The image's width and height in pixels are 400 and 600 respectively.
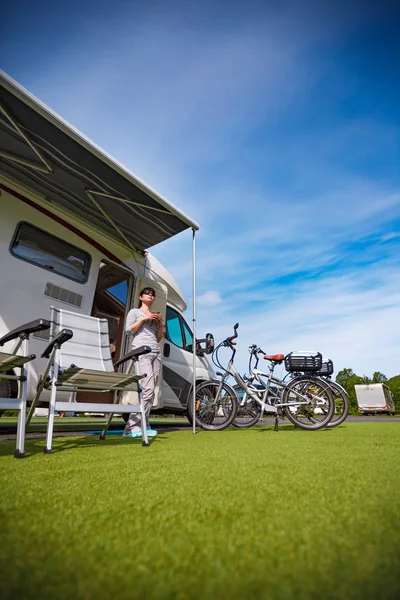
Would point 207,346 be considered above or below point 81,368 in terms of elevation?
above

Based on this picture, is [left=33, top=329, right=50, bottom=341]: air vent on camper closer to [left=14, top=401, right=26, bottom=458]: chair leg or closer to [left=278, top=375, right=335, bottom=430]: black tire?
[left=14, top=401, right=26, bottom=458]: chair leg

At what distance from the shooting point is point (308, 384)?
456cm

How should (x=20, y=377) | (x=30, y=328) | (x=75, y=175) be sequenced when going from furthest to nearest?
(x=75, y=175) < (x=30, y=328) < (x=20, y=377)

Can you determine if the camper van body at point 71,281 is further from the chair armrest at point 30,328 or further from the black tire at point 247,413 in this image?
the chair armrest at point 30,328

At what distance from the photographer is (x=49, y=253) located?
13.0 ft

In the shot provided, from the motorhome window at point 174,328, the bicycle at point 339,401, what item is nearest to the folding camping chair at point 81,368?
the motorhome window at point 174,328

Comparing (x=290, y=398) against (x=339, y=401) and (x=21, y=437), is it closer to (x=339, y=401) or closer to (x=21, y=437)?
(x=339, y=401)

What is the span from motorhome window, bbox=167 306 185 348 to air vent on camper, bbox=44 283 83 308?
1.77m

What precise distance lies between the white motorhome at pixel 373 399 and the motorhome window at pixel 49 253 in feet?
66.5

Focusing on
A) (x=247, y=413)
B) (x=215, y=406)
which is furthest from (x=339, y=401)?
(x=215, y=406)

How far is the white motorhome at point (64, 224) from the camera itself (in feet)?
10.9

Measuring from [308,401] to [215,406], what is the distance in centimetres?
131

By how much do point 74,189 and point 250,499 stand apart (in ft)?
13.2

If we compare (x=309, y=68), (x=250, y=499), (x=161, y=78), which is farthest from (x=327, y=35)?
(x=250, y=499)
